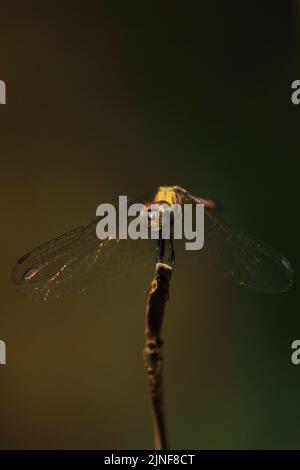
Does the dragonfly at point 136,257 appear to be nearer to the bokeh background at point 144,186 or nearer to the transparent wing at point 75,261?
the transparent wing at point 75,261

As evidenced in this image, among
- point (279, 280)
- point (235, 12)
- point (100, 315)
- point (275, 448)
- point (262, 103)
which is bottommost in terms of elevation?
point (275, 448)

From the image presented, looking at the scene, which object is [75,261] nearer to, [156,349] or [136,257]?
[136,257]

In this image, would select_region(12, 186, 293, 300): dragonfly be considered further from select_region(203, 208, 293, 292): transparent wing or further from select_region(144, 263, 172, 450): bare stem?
select_region(144, 263, 172, 450): bare stem

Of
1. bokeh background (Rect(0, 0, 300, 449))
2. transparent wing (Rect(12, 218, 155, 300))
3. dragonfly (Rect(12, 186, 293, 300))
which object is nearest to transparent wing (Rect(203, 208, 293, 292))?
dragonfly (Rect(12, 186, 293, 300))

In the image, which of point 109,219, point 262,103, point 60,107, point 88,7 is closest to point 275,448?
point 109,219

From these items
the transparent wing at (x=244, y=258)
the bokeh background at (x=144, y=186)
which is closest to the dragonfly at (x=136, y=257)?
the transparent wing at (x=244, y=258)

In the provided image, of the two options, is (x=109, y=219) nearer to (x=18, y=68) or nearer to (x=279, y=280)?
(x=279, y=280)

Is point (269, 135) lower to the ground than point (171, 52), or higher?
lower
